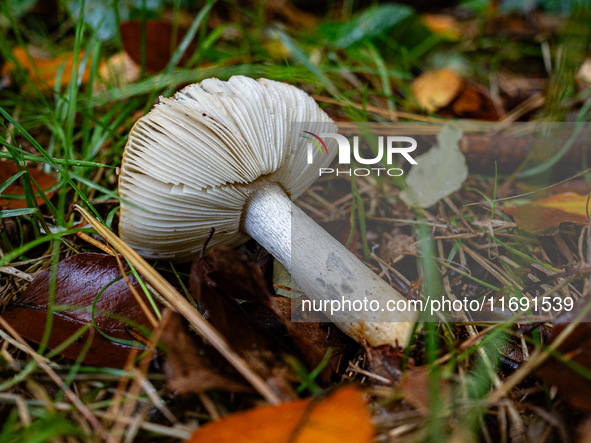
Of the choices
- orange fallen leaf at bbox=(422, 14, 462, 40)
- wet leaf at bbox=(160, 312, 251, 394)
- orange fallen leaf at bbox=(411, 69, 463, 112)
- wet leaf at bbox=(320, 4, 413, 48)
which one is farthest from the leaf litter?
orange fallen leaf at bbox=(422, 14, 462, 40)

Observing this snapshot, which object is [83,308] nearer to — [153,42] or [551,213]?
[153,42]

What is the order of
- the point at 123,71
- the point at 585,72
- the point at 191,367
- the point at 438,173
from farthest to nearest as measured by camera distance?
1. the point at 585,72
2. the point at 123,71
3. the point at 438,173
4. the point at 191,367

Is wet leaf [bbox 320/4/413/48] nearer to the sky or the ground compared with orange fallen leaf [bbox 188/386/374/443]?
nearer to the sky

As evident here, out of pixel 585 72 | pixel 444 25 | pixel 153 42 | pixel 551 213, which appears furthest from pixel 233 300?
pixel 444 25

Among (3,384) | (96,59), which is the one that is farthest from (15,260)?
(96,59)

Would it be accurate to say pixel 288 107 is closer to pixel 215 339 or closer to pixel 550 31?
pixel 215 339

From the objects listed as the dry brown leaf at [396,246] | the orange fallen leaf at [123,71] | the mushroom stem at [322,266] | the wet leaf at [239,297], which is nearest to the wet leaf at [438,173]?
the dry brown leaf at [396,246]

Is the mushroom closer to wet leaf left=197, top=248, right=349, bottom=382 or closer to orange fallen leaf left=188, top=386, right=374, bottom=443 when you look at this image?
wet leaf left=197, top=248, right=349, bottom=382

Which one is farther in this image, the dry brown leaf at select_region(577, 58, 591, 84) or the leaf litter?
the dry brown leaf at select_region(577, 58, 591, 84)
